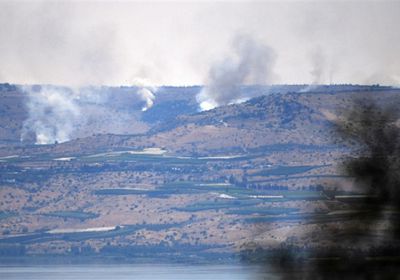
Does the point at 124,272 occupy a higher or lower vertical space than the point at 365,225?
higher

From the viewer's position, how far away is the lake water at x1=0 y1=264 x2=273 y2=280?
15660 centimetres

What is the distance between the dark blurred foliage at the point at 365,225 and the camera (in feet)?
115

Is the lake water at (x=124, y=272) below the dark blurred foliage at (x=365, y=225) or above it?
above

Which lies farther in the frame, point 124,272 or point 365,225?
point 124,272

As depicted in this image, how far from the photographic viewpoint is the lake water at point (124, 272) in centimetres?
15660

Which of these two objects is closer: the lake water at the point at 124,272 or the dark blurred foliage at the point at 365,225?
the dark blurred foliage at the point at 365,225

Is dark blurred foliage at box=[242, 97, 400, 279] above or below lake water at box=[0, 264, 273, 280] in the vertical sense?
below

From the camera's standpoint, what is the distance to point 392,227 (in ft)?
114

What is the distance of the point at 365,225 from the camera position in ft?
117

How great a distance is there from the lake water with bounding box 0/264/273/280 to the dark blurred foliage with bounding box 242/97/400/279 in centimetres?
10249

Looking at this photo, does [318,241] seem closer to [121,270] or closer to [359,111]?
[359,111]

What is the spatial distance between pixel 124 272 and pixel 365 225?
13991 centimetres

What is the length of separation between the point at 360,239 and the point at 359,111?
17.5 feet

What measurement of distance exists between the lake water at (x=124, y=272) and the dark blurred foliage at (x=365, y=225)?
336ft
